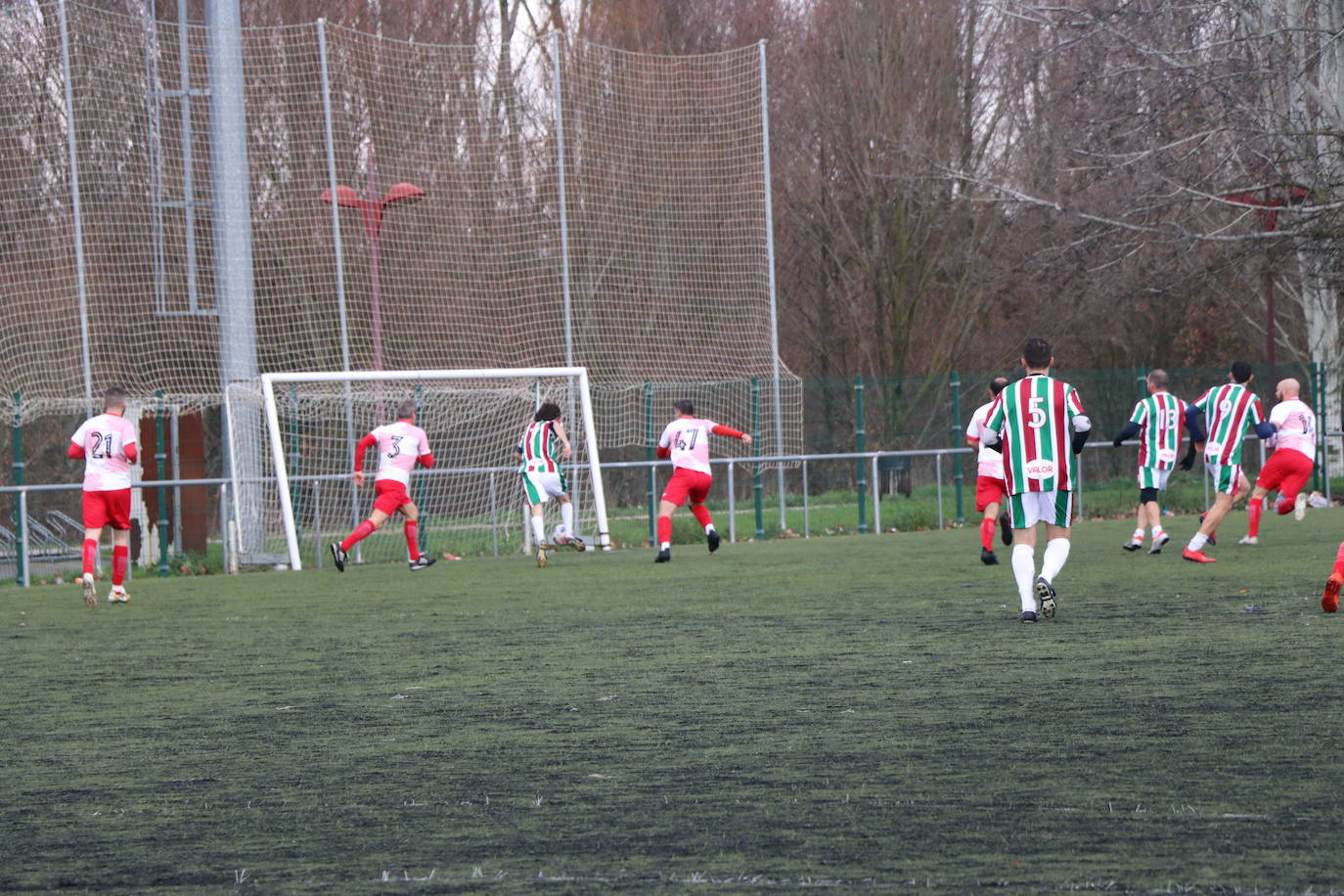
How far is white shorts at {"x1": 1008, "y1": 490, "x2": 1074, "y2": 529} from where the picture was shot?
991 centimetres

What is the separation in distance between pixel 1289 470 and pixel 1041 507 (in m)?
5.64

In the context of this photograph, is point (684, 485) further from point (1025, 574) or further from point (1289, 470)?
point (1025, 574)

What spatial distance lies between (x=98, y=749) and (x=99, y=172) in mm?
14820

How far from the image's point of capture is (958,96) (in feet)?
106

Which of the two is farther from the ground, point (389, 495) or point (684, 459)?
point (684, 459)

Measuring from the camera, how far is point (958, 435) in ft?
81.4

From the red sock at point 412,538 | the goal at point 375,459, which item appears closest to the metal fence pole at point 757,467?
the goal at point 375,459

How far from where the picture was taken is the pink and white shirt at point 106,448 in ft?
46.5

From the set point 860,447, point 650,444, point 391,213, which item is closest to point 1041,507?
point 650,444

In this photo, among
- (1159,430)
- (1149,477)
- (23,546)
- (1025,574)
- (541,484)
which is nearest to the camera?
(1025,574)

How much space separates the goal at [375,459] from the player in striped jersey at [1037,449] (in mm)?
10178

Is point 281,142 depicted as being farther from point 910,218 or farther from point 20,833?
point 20,833

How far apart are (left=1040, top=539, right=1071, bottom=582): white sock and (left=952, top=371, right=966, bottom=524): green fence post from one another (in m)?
13.8

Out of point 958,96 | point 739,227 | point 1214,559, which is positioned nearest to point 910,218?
point 958,96
